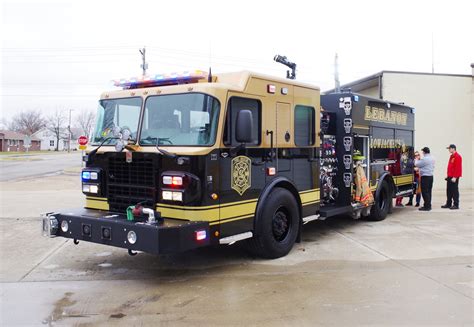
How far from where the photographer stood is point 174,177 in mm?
5281

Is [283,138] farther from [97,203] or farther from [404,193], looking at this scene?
[404,193]

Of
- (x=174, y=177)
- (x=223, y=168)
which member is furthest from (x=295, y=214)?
(x=174, y=177)

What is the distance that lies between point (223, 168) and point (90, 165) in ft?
6.46

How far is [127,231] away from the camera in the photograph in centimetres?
513

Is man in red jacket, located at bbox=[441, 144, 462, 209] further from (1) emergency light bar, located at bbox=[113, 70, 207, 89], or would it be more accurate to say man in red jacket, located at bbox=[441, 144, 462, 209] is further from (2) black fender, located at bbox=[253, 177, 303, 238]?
(1) emergency light bar, located at bbox=[113, 70, 207, 89]

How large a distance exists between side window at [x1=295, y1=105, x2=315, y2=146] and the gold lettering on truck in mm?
2161

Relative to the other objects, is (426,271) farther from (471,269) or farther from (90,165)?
(90,165)

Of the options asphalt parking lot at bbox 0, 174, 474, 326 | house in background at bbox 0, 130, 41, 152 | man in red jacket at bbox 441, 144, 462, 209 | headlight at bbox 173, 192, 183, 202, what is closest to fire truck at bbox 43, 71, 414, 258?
headlight at bbox 173, 192, 183, 202

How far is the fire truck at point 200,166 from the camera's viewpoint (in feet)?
17.4

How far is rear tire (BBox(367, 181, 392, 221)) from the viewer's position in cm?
977

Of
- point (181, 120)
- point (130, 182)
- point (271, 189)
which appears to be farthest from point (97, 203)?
point (271, 189)

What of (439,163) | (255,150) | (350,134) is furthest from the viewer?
(439,163)

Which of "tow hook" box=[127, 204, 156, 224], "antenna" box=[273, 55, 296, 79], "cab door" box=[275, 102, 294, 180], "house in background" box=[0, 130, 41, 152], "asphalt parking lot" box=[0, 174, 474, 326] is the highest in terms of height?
"house in background" box=[0, 130, 41, 152]

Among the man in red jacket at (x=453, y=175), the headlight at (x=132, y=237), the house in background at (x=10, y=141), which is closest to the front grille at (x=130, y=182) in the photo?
the headlight at (x=132, y=237)
